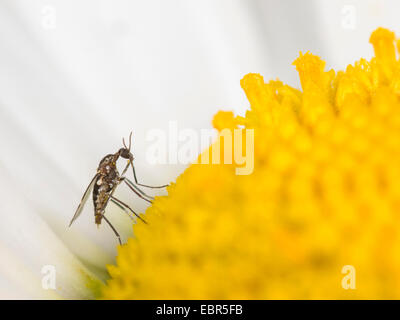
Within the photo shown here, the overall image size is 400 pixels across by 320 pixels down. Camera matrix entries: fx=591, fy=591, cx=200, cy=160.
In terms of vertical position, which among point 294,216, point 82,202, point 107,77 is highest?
point 107,77

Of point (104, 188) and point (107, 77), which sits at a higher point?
point (107, 77)

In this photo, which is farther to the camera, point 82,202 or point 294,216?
point 82,202

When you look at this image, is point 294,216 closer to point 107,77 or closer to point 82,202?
point 82,202

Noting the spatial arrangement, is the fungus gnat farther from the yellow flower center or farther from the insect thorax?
the yellow flower center

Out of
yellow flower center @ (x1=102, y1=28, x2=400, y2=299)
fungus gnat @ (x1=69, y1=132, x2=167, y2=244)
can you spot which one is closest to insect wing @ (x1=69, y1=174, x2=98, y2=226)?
fungus gnat @ (x1=69, y1=132, x2=167, y2=244)

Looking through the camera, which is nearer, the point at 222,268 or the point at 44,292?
the point at 222,268

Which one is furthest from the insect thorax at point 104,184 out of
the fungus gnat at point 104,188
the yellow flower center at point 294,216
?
the yellow flower center at point 294,216

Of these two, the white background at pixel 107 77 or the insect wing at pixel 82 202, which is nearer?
the insect wing at pixel 82 202

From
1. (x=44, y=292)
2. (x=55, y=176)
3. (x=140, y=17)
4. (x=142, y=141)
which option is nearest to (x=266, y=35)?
(x=140, y=17)

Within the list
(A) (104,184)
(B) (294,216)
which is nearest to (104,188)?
(A) (104,184)

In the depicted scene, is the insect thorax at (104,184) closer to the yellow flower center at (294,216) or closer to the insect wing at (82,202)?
the insect wing at (82,202)
